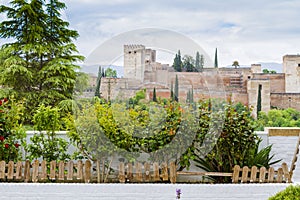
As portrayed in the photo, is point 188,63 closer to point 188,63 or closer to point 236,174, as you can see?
point 188,63

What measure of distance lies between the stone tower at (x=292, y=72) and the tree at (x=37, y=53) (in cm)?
1808

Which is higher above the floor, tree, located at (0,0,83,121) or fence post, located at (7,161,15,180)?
tree, located at (0,0,83,121)

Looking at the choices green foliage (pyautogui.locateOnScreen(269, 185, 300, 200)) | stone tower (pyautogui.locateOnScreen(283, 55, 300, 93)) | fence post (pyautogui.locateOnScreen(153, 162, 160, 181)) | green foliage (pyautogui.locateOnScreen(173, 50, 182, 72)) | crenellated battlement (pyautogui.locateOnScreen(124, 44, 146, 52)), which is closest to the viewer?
green foliage (pyautogui.locateOnScreen(269, 185, 300, 200))

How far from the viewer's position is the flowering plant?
5188 millimetres

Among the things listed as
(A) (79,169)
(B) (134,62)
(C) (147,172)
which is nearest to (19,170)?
(A) (79,169)

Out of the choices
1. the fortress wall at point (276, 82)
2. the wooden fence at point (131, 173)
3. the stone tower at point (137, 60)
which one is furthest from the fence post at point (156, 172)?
the fortress wall at point (276, 82)

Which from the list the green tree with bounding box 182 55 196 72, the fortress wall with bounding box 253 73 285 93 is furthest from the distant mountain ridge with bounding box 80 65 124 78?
the fortress wall with bounding box 253 73 285 93

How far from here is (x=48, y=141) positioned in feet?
17.3

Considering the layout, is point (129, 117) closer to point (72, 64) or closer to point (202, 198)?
point (202, 198)

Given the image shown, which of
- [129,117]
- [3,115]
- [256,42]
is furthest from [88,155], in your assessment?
[256,42]

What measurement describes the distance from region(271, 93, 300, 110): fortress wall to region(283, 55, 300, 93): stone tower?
645mm

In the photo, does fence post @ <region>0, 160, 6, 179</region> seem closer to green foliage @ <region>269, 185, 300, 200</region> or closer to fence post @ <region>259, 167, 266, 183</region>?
fence post @ <region>259, 167, 266, 183</region>

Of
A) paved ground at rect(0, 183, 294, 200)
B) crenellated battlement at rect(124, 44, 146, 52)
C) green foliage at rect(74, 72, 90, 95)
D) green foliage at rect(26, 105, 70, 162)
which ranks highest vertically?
crenellated battlement at rect(124, 44, 146, 52)

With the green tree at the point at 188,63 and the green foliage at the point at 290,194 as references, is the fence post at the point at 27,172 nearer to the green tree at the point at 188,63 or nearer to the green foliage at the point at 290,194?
the green tree at the point at 188,63
